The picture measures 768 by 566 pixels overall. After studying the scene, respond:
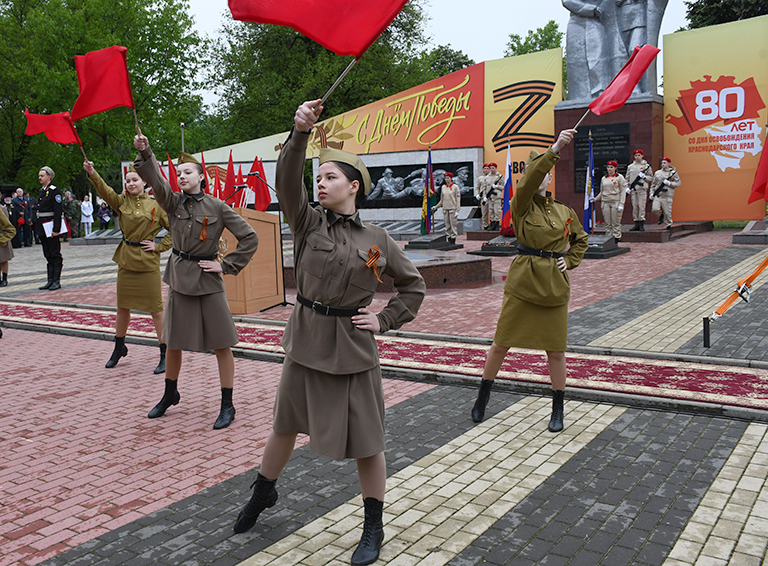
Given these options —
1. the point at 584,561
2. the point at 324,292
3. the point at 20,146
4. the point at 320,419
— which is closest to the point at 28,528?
the point at 320,419

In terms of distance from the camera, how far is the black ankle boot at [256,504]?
347cm

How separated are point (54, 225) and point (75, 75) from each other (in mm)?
23651

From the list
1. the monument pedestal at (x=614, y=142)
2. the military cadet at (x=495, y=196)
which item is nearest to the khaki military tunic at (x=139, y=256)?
the military cadet at (x=495, y=196)

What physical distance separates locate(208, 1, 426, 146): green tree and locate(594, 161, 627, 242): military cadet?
66.2 ft

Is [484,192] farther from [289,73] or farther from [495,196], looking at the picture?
[289,73]

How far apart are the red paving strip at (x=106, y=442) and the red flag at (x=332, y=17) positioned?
2.56m

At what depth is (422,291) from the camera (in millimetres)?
3463

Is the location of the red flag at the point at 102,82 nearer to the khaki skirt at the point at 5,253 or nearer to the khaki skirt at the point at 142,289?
the khaki skirt at the point at 142,289

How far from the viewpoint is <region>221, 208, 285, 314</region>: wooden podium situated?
10.1m

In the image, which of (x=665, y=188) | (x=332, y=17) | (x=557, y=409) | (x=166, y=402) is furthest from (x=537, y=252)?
(x=665, y=188)

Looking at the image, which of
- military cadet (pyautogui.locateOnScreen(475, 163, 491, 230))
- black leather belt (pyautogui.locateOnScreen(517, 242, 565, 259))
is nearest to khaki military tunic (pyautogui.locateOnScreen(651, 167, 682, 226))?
military cadet (pyautogui.locateOnScreen(475, 163, 491, 230))

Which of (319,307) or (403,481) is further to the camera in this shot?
(403,481)

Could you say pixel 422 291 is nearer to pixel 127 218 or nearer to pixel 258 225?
pixel 127 218

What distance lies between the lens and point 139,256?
6816mm
